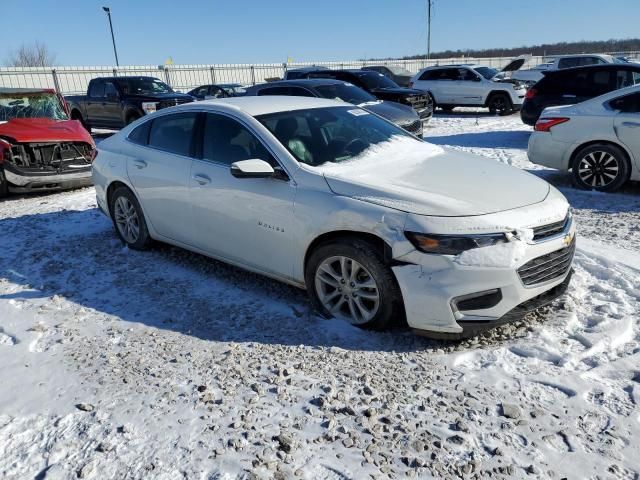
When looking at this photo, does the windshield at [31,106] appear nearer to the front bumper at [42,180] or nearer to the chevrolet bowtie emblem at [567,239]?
the front bumper at [42,180]

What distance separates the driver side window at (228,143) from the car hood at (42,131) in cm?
507

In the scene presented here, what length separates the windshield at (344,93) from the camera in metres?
11.3

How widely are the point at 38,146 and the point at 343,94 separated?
235 inches

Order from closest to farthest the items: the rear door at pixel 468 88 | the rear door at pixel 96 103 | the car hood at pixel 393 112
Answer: the car hood at pixel 393 112 < the rear door at pixel 96 103 < the rear door at pixel 468 88

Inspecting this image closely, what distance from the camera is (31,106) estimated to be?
30.8 ft

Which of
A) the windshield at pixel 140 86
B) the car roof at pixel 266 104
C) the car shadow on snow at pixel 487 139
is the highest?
the windshield at pixel 140 86

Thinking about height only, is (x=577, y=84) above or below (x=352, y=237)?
above

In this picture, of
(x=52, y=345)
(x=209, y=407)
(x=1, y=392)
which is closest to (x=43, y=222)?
(x=52, y=345)

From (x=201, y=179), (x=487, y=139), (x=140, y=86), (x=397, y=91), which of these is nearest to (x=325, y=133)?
(x=201, y=179)

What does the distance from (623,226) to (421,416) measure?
4.28 meters

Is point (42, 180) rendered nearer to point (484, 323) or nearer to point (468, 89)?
point (484, 323)

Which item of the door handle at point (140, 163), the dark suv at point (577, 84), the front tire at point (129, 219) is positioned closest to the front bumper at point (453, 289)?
the door handle at point (140, 163)

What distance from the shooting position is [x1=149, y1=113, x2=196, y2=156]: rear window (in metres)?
4.88

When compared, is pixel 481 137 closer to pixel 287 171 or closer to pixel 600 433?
pixel 287 171
